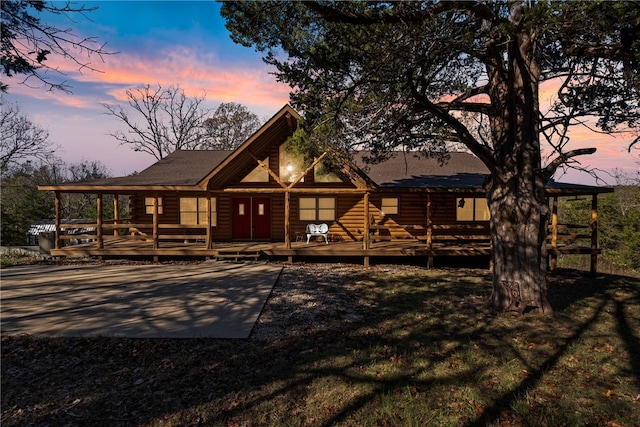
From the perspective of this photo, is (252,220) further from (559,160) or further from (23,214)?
(23,214)

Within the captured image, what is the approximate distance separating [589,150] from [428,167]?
31.9 feet

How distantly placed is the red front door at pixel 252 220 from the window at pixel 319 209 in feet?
6.12

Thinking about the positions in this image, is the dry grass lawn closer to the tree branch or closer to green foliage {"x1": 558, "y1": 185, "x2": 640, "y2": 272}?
the tree branch

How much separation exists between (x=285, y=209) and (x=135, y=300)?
6.83m

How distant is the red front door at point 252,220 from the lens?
16.8 meters

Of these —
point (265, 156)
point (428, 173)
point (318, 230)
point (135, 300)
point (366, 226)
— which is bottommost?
point (135, 300)

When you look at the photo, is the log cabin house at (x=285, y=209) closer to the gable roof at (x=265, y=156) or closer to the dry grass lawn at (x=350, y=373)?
the gable roof at (x=265, y=156)

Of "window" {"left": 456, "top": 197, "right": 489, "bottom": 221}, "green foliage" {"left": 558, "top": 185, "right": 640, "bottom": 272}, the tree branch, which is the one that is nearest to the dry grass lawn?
the tree branch

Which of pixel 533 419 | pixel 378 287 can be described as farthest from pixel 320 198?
pixel 533 419

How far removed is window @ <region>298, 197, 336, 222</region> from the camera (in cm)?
1656

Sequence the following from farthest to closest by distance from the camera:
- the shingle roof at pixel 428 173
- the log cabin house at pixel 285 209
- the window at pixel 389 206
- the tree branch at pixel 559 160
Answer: the window at pixel 389 206, the shingle roof at pixel 428 173, the log cabin house at pixel 285 209, the tree branch at pixel 559 160

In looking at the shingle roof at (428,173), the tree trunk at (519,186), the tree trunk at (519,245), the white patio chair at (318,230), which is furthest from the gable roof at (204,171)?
the tree trunk at (519,245)

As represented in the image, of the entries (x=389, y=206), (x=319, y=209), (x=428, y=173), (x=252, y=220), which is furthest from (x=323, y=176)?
(x=428, y=173)

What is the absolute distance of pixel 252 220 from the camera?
1683 centimetres
